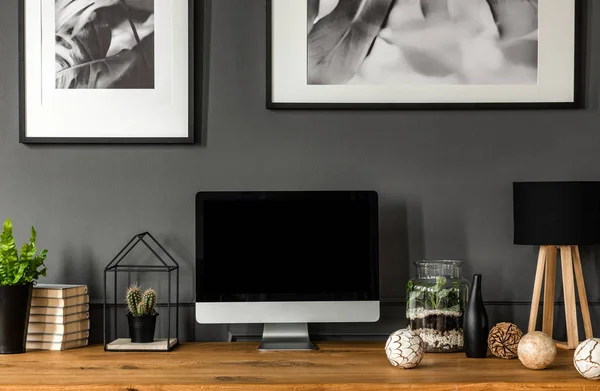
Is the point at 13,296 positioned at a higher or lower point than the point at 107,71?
lower

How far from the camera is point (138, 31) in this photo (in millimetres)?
2240

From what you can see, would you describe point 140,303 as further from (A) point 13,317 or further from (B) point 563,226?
(B) point 563,226

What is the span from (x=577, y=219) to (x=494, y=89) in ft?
1.75

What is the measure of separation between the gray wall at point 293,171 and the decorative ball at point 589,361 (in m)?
0.58

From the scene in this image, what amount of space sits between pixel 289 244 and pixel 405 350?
53cm

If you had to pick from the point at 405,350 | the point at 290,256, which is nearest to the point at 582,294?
the point at 405,350

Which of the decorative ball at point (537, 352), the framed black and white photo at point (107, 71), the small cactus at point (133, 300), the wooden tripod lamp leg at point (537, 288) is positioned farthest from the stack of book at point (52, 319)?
the wooden tripod lamp leg at point (537, 288)

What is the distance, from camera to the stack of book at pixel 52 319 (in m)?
2.04

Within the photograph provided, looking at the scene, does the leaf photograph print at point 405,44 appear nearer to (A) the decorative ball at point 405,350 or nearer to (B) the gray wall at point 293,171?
(B) the gray wall at point 293,171

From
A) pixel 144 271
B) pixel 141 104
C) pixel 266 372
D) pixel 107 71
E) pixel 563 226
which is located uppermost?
pixel 107 71

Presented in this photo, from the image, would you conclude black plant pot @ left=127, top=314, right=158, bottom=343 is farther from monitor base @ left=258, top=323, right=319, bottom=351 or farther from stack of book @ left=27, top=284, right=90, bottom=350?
monitor base @ left=258, top=323, right=319, bottom=351

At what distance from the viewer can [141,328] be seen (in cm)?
205

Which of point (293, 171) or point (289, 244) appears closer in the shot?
point (289, 244)

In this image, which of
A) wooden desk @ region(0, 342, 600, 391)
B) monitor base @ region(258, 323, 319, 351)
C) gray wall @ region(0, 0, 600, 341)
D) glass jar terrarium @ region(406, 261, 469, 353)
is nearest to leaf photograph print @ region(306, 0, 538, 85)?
gray wall @ region(0, 0, 600, 341)
